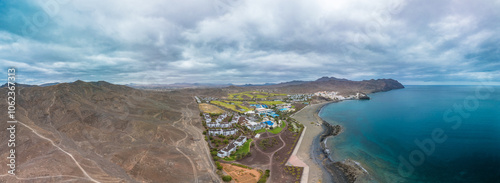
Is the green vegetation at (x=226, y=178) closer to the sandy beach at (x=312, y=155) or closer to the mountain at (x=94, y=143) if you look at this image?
the mountain at (x=94, y=143)

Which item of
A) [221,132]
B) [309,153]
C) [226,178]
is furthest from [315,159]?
[221,132]

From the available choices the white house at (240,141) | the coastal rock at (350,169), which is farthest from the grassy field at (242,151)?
the coastal rock at (350,169)

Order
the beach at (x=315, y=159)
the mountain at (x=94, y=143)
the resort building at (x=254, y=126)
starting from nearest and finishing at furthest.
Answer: the mountain at (x=94, y=143)
the beach at (x=315, y=159)
the resort building at (x=254, y=126)

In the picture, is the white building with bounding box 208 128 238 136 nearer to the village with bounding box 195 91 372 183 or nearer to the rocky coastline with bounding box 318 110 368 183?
the village with bounding box 195 91 372 183

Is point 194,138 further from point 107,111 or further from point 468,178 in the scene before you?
point 468,178

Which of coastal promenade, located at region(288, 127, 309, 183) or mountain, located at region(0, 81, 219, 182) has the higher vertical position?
mountain, located at region(0, 81, 219, 182)

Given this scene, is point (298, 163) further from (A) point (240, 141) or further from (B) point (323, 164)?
(A) point (240, 141)

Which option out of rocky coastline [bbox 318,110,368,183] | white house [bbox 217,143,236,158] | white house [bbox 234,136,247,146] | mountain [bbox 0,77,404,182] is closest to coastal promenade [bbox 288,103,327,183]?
rocky coastline [bbox 318,110,368,183]

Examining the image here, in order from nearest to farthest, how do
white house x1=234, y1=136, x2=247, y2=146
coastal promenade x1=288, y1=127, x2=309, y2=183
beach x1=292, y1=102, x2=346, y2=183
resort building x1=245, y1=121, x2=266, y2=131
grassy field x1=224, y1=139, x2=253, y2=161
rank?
coastal promenade x1=288, y1=127, x2=309, y2=183 < beach x1=292, y1=102, x2=346, y2=183 < grassy field x1=224, y1=139, x2=253, y2=161 < white house x1=234, y1=136, x2=247, y2=146 < resort building x1=245, y1=121, x2=266, y2=131

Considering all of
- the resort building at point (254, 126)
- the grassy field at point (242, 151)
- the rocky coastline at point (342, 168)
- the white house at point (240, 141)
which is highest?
the resort building at point (254, 126)
